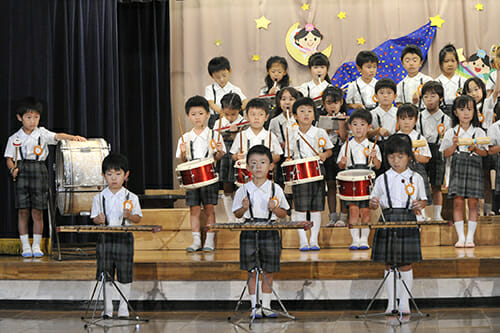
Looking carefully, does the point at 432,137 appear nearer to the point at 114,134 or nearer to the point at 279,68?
the point at 279,68

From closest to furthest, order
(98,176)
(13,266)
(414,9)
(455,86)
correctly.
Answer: (13,266) < (98,176) < (455,86) < (414,9)

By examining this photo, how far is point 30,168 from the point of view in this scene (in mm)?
6074

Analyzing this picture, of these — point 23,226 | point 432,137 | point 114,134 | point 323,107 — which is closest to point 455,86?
point 432,137

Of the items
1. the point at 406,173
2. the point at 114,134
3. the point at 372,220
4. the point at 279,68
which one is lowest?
the point at 372,220

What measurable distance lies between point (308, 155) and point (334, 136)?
60 centimetres

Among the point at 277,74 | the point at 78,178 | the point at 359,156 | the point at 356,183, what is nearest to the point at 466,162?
the point at 359,156

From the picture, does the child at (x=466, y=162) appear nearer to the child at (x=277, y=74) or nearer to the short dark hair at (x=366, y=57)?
the short dark hair at (x=366, y=57)

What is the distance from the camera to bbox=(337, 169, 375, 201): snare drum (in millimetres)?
5559

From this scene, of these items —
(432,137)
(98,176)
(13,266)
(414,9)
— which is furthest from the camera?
(414,9)

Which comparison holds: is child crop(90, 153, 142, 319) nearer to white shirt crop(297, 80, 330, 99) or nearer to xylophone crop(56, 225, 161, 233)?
xylophone crop(56, 225, 161, 233)

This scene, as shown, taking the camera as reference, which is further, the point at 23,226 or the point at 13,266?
the point at 23,226

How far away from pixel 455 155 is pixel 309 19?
3.10 meters

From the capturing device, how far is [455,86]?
696cm

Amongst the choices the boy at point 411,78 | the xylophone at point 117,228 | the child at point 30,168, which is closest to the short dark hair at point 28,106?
the child at point 30,168
